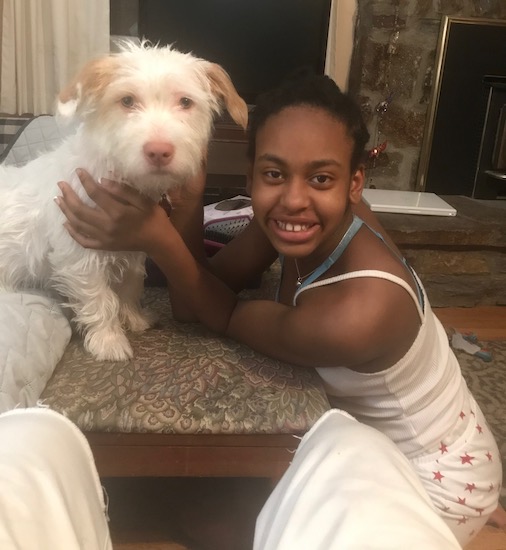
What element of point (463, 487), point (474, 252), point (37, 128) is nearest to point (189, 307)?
point (463, 487)

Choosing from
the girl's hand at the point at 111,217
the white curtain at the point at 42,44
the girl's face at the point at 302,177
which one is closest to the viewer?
the girl's face at the point at 302,177

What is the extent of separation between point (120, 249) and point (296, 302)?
1.19ft

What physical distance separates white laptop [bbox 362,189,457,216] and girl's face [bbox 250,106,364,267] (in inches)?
65.6

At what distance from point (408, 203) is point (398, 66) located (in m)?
0.76

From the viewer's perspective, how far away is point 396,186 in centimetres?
315

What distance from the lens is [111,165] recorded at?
104cm

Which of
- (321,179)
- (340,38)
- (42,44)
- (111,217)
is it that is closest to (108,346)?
(111,217)

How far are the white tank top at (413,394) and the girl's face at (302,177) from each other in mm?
110

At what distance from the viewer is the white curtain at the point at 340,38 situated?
113 inches

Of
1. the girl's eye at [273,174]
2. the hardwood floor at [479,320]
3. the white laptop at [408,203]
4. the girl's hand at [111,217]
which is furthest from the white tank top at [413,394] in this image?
the white laptop at [408,203]

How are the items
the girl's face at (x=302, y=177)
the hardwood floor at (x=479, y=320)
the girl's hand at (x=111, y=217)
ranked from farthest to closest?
the hardwood floor at (x=479, y=320) → the girl's hand at (x=111, y=217) → the girl's face at (x=302, y=177)

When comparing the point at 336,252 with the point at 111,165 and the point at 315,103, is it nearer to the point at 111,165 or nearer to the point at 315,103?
the point at 315,103

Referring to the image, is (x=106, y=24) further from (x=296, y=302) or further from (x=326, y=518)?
(x=326, y=518)

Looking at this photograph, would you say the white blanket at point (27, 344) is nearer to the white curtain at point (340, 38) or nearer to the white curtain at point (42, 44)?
the white curtain at point (42, 44)
